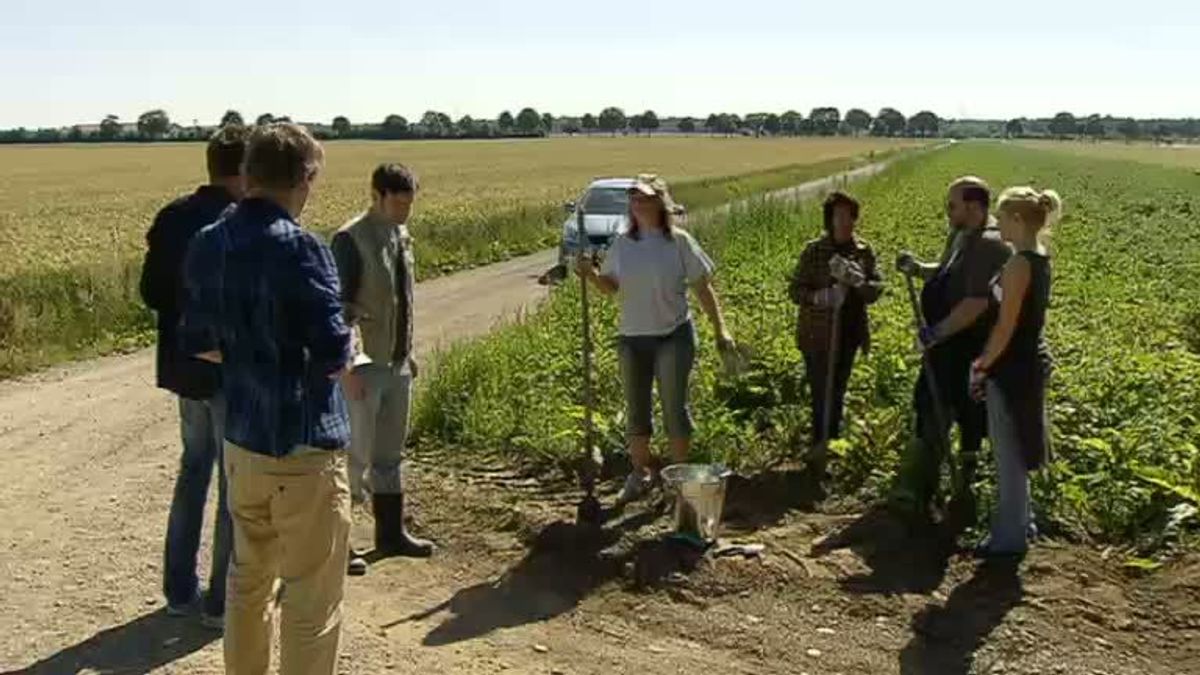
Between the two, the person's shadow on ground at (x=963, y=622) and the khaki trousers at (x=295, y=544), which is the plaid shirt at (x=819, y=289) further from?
the khaki trousers at (x=295, y=544)

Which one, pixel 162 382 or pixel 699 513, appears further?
pixel 699 513

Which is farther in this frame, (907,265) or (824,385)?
(824,385)

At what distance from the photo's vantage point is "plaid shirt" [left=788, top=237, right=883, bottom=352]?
7.45 m

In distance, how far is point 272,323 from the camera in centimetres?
394

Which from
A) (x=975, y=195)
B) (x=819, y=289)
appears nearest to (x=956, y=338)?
(x=975, y=195)

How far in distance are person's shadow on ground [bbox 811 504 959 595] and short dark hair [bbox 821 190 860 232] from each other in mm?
1666

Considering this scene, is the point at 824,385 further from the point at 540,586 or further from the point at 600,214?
the point at 600,214

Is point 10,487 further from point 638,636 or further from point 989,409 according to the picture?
point 989,409

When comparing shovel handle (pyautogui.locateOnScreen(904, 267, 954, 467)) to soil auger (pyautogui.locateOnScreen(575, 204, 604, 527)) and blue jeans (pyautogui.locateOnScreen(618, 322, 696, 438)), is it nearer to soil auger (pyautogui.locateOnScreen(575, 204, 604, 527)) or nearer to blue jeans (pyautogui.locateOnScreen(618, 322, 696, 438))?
blue jeans (pyautogui.locateOnScreen(618, 322, 696, 438))

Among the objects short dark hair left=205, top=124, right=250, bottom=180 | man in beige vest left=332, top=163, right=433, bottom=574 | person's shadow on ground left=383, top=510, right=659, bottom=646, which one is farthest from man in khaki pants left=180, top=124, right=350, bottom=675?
man in beige vest left=332, top=163, right=433, bottom=574

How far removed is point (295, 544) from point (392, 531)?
2329mm

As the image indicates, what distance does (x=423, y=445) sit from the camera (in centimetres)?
852

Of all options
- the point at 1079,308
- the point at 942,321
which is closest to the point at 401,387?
the point at 942,321

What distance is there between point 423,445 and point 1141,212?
32.0 metres
